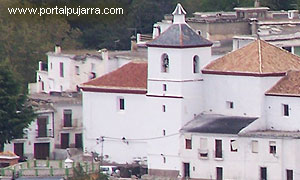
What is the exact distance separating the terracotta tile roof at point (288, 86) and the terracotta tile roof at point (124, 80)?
20.2 ft

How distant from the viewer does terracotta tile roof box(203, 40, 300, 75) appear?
8612cm

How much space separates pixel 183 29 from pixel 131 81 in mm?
4066

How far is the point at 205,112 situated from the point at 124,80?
4542 mm

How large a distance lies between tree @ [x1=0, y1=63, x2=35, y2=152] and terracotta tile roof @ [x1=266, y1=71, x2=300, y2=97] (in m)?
11.4

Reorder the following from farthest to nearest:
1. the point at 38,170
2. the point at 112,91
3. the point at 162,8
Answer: the point at 162,8 < the point at 112,91 < the point at 38,170

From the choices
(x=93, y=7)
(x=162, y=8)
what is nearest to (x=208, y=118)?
(x=93, y=7)

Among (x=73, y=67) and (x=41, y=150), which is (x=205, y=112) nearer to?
(x=41, y=150)

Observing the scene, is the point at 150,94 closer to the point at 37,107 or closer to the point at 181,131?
the point at 181,131

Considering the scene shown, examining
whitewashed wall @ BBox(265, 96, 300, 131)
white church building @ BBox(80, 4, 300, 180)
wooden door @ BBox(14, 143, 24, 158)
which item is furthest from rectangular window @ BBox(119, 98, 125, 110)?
whitewashed wall @ BBox(265, 96, 300, 131)

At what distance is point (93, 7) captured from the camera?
10850 cm

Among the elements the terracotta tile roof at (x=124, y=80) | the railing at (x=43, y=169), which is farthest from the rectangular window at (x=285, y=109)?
the railing at (x=43, y=169)

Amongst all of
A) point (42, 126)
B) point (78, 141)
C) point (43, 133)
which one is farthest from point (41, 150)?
point (78, 141)

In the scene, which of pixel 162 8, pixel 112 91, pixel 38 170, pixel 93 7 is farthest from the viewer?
pixel 162 8

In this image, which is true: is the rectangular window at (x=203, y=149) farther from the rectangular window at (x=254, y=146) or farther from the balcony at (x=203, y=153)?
the rectangular window at (x=254, y=146)
